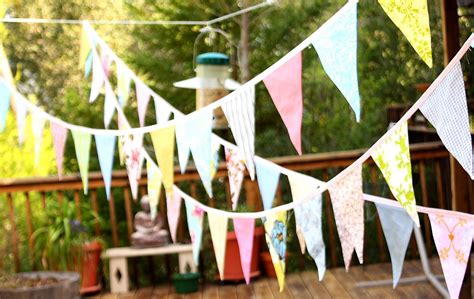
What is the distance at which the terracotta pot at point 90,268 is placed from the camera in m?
4.55

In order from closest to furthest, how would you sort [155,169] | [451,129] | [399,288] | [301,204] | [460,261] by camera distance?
[451,129], [460,261], [301,204], [155,169], [399,288]

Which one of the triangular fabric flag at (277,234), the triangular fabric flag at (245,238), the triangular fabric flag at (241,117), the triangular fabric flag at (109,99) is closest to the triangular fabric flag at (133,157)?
the triangular fabric flag at (109,99)

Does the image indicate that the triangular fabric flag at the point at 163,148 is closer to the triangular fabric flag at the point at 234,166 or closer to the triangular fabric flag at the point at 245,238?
the triangular fabric flag at the point at 245,238

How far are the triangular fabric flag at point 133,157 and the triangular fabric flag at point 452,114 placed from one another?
187cm

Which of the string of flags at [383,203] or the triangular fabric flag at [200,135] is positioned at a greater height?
the triangular fabric flag at [200,135]

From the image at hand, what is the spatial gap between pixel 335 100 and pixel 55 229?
4.46 metres

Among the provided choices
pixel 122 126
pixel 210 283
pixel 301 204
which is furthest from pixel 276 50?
pixel 301 204

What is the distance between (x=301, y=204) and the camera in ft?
8.47

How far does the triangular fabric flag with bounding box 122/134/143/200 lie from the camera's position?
3551mm

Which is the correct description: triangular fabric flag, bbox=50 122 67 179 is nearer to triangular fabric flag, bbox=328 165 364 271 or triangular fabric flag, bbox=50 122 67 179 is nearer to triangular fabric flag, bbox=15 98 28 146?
triangular fabric flag, bbox=15 98 28 146

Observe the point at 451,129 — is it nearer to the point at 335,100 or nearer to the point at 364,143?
the point at 364,143

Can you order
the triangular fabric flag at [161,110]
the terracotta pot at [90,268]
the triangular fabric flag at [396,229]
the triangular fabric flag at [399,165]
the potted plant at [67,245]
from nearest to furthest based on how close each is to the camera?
the triangular fabric flag at [399,165] → the triangular fabric flag at [396,229] → the triangular fabric flag at [161,110] → the potted plant at [67,245] → the terracotta pot at [90,268]

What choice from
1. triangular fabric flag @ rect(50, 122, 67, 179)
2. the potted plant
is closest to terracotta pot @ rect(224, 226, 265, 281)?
the potted plant

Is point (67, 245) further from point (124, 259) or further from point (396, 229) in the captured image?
point (396, 229)
